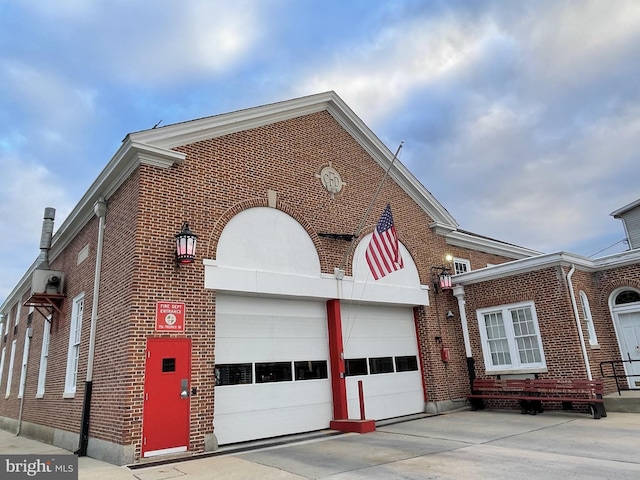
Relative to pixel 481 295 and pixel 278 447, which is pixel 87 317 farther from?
pixel 481 295

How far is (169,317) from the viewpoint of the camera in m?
8.74

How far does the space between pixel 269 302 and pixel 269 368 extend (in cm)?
154

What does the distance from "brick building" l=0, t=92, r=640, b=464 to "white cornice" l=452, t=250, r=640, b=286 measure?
6 centimetres

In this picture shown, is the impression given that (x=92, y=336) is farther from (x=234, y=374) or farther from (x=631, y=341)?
(x=631, y=341)

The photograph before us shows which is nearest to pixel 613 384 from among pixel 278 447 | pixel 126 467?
pixel 278 447

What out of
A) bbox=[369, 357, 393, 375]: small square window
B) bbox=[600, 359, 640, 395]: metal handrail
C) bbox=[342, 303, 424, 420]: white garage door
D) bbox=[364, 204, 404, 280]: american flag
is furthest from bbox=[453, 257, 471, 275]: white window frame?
bbox=[364, 204, 404, 280]: american flag

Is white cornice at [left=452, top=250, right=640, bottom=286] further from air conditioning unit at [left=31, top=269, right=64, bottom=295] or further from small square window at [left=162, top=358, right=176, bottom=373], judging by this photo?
air conditioning unit at [left=31, top=269, right=64, bottom=295]

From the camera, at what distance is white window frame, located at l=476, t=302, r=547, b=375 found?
41.1 ft

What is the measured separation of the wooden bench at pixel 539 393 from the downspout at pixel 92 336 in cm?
1057

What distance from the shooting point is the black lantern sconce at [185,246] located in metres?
8.86

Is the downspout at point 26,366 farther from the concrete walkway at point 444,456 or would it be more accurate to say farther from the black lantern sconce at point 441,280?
the black lantern sconce at point 441,280

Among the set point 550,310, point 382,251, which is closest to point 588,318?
point 550,310

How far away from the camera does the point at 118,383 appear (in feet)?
27.2

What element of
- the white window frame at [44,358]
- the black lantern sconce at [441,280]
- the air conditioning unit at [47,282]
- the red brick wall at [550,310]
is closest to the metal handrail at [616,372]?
the red brick wall at [550,310]
